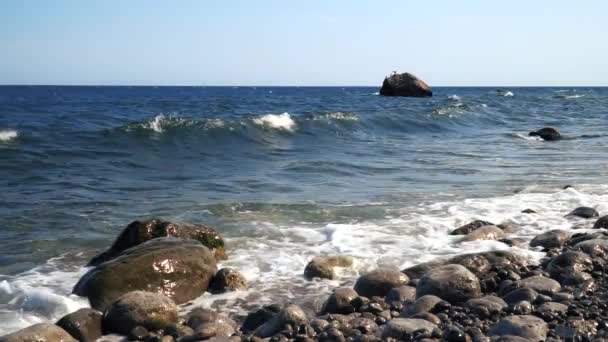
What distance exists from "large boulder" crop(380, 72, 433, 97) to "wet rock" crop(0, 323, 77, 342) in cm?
5411

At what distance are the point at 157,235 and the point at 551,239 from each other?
→ 4697 mm

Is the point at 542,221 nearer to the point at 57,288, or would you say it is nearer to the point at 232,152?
the point at 57,288

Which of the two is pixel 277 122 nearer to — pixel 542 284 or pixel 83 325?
pixel 542 284

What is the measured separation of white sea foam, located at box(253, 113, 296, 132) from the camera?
25.2 metres

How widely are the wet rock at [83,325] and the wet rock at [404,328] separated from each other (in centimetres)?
237

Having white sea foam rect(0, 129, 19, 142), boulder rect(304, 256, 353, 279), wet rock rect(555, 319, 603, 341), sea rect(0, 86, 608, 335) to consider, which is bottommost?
sea rect(0, 86, 608, 335)

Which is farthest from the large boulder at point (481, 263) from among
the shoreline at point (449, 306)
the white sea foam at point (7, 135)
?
the white sea foam at point (7, 135)

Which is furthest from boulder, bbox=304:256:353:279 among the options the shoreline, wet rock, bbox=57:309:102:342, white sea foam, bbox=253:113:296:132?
white sea foam, bbox=253:113:296:132

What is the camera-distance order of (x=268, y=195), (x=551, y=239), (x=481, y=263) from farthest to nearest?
1. (x=268, y=195)
2. (x=551, y=239)
3. (x=481, y=263)

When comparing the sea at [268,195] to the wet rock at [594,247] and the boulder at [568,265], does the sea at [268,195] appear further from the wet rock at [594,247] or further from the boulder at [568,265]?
the boulder at [568,265]

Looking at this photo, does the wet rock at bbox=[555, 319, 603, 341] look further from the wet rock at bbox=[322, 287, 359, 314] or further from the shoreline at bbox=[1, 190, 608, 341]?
the wet rock at bbox=[322, 287, 359, 314]

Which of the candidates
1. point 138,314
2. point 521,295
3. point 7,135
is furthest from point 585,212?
point 7,135

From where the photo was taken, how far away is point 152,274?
20.7ft

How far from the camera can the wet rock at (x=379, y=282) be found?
20.4 feet
